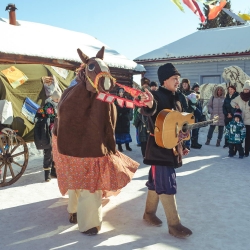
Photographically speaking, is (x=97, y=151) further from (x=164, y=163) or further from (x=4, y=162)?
(x=4, y=162)

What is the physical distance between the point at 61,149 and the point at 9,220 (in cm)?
113

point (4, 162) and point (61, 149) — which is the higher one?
point (61, 149)

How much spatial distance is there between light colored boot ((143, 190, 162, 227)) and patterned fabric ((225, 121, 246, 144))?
4388 millimetres

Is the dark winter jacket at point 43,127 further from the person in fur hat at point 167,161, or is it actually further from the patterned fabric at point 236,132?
the patterned fabric at point 236,132

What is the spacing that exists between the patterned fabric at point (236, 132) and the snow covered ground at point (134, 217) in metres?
1.45

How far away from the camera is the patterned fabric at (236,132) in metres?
7.47

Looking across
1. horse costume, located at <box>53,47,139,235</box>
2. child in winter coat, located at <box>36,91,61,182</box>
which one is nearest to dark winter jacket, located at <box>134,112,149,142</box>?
child in winter coat, located at <box>36,91,61,182</box>

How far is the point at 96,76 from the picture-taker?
10.8ft

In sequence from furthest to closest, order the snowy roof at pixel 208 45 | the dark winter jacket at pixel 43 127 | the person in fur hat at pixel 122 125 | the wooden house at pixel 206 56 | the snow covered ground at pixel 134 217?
1. the snowy roof at pixel 208 45
2. the wooden house at pixel 206 56
3. the person in fur hat at pixel 122 125
4. the dark winter jacket at pixel 43 127
5. the snow covered ground at pixel 134 217

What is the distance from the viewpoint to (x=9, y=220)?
386cm

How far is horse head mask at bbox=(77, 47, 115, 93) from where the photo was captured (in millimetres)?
3264

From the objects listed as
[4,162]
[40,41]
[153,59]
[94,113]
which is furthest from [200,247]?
[153,59]

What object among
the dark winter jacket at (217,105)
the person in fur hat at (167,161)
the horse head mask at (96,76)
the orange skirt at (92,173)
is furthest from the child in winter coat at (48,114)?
the dark winter jacket at (217,105)

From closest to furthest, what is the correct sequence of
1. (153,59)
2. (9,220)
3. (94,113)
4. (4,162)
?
(94,113)
(9,220)
(4,162)
(153,59)
